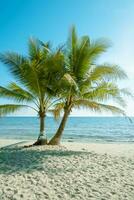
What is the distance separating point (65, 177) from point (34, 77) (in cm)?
599

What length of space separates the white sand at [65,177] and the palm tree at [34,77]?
11.7 feet

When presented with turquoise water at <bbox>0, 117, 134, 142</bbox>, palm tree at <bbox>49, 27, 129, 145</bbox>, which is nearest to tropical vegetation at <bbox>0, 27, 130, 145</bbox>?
palm tree at <bbox>49, 27, 129, 145</bbox>

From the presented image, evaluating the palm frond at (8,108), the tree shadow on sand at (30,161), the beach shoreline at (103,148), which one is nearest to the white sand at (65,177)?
the tree shadow on sand at (30,161)

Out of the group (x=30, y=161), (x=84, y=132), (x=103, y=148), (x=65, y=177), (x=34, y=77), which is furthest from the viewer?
(x=84, y=132)

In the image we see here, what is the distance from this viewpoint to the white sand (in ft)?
20.4

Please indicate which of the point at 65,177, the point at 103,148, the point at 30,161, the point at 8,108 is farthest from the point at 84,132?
the point at 65,177

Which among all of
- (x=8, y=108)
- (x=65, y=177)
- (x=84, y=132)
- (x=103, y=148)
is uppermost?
(x=8, y=108)

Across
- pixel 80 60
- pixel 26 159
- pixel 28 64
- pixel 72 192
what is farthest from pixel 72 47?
pixel 72 192

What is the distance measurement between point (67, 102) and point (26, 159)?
14.1 ft

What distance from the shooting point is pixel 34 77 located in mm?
12508

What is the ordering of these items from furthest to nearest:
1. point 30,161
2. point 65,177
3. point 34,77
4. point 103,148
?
1. point 103,148
2. point 34,77
3. point 30,161
4. point 65,177

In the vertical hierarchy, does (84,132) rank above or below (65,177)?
above

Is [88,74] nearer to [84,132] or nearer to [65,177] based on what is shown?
[65,177]

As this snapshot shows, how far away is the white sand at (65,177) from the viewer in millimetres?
6230
